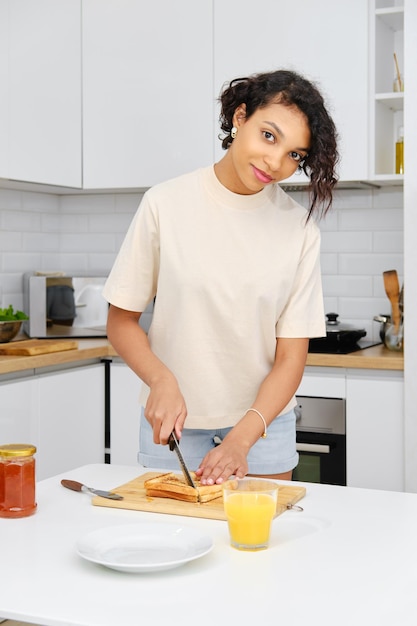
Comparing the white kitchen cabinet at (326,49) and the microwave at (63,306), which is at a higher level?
the white kitchen cabinet at (326,49)

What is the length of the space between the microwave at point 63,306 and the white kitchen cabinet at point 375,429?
119 cm

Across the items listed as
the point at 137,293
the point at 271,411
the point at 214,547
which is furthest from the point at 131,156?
the point at 214,547

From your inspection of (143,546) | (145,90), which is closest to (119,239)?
(145,90)

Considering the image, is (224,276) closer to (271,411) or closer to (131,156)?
(271,411)

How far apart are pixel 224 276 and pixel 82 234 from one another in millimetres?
2454

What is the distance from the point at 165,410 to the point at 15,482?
13.3 inches

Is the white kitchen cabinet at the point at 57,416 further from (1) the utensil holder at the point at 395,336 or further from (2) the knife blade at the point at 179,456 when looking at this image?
(2) the knife blade at the point at 179,456

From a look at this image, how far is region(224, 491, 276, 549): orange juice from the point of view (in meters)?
1.32

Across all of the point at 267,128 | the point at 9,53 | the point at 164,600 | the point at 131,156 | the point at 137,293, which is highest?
the point at 9,53

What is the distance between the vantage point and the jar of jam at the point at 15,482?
150 cm

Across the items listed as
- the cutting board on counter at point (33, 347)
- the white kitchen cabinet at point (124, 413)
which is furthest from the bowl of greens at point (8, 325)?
the white kitchen cabinet at point (124, 413)

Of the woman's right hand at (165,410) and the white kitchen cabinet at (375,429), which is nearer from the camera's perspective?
the woman's right hand at (165,410)

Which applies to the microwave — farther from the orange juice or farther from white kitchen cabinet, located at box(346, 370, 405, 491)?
the orange juice

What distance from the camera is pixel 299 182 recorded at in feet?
11.7
